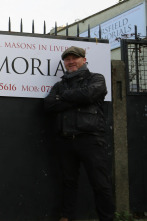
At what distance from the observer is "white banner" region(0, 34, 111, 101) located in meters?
4.07

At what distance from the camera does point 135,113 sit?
4.64 meters

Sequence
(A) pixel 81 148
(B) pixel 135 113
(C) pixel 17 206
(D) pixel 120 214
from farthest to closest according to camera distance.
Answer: (B) pixel 135 113
(D) pixel 120 214
(C) pixel 17 206
(A) pixel 81 148

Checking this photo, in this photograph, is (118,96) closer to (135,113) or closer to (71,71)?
(135,113)

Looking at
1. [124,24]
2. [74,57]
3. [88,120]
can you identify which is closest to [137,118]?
[88,120]

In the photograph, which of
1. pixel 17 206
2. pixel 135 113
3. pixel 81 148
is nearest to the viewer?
pixel 81 148

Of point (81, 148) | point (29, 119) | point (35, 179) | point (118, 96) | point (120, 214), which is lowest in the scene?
point (120, 214)

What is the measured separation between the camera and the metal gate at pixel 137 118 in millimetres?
4520

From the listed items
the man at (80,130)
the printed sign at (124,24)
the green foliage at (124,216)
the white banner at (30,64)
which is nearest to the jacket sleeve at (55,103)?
the man at (80,130)

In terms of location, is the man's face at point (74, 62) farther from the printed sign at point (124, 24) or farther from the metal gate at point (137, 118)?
the printed sign at point (124, 24)

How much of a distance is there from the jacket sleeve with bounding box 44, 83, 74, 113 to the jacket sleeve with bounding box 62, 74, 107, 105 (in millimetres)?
85

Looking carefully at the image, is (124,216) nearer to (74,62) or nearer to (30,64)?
(74,62)

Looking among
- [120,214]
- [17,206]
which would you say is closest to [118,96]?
[120,214]

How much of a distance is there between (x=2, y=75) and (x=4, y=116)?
0.50 metres

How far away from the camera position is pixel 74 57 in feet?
12.6
